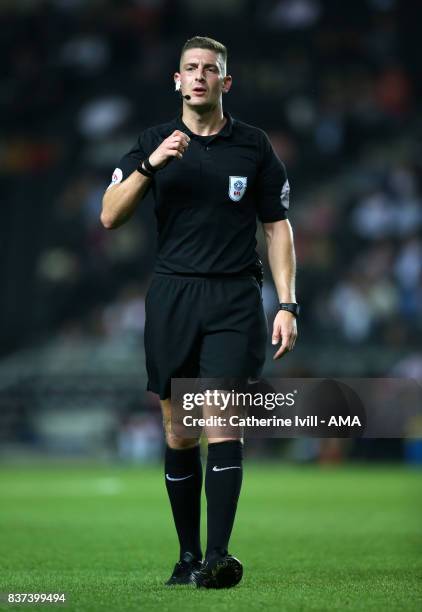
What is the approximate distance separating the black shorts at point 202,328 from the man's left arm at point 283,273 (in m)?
0.09

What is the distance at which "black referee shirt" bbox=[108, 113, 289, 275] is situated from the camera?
5.78 m

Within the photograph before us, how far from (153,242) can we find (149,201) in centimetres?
129

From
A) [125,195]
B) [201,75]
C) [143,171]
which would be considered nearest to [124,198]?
[125,195]

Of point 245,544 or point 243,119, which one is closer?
point 245,544

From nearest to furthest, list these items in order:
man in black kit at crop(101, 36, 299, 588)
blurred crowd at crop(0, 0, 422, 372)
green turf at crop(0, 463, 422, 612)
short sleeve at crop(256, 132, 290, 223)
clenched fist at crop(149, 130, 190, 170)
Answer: green turf at crop(0, 463, 422, 612), clenched fist at crop(149, 130, 190, 170), man in black kit at crop(101, 36, 299, 588), short sleeve at crop(256, 132, 290, 223), blurred crowd at crop(0, 0, 422, 372)

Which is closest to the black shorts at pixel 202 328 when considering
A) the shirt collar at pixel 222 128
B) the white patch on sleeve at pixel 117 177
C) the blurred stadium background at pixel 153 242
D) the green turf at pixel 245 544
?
the white patch on sleeve at pixel 117 177

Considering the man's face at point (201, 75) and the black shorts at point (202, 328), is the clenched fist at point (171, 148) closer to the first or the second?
the man's face at point (201, 75)

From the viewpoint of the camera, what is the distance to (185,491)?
5941 mm

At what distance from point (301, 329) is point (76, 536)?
11453mm

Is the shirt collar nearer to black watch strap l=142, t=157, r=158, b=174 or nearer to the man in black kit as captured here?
the man in black kit

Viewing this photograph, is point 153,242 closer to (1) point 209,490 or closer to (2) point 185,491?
(2) point 185,491

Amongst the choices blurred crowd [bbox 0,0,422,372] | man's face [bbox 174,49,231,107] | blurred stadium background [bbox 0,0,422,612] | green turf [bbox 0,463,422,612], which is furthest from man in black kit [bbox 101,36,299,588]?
blurred crowd [bbox 0,0,422,372]

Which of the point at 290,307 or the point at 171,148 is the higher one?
the point at 171,148

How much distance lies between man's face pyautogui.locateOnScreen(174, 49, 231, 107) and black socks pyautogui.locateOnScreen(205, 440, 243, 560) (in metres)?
1.40
